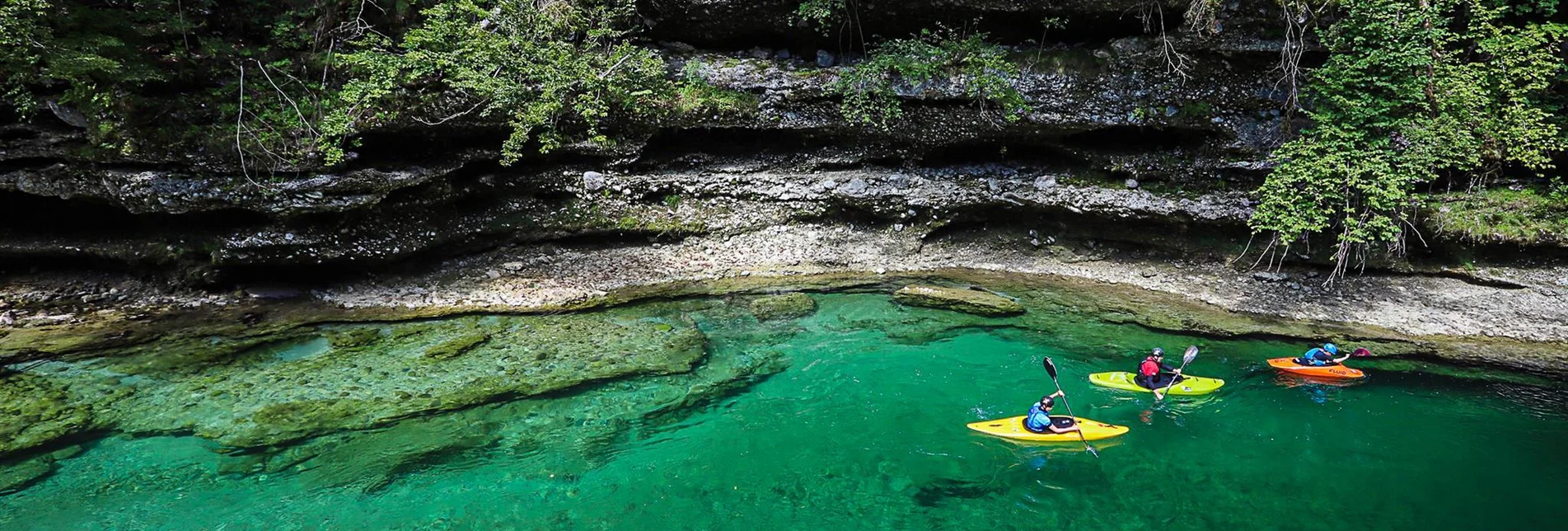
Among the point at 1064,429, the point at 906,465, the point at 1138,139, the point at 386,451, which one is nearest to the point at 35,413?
the point at 386,451

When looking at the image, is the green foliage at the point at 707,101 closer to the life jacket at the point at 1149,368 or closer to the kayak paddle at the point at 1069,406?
the kayak paddle at the point at 1069,406

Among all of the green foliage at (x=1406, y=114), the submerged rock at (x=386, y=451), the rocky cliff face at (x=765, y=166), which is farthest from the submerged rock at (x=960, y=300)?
the submerged rock at (x=386, y=451)

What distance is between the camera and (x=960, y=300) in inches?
392

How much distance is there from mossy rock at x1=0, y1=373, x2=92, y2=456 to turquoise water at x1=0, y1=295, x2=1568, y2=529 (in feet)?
1.87

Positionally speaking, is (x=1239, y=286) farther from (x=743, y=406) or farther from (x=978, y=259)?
(x=743, y=406)

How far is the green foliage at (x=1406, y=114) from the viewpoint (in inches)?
356

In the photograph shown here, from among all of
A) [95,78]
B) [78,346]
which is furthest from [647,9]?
[78,346]

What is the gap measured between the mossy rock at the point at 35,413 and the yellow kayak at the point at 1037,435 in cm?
841

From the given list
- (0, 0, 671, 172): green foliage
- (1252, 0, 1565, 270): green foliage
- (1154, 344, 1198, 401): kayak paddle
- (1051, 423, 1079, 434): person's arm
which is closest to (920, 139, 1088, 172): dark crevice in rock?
(1252, 0, 1565, 270): green foliage

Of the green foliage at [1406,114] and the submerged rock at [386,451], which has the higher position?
the green foliage at [1406,114]

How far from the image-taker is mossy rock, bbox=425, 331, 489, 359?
827cm

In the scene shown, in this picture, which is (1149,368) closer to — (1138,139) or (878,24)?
(1138,139)

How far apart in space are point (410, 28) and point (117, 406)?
6.48 m

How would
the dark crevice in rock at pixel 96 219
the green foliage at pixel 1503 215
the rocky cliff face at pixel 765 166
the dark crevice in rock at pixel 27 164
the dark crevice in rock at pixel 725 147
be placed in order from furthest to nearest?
the dark crevice in rock at pixel 725 147 → the dark crevice in rock at pixel 96 219 → the rocky cliff face at pixel 765 166 → the dark crevice in rock at pixel 27 164 → the green foliage at pixel 1503 215
